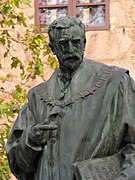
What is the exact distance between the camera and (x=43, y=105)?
628 cm

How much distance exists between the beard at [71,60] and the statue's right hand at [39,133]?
1.10 feet

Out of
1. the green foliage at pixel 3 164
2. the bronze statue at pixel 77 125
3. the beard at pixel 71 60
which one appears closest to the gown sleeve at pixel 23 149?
the bronze statue at pixel 77 125

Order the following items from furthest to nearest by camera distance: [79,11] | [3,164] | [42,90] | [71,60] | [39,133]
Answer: [79,11] → [3,164] → [42,90] → [71,60] → [39,133]

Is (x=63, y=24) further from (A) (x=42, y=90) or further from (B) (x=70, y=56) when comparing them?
(A) (x=42, y=90)

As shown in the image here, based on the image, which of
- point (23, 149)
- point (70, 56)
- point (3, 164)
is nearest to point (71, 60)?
point (70, 56)

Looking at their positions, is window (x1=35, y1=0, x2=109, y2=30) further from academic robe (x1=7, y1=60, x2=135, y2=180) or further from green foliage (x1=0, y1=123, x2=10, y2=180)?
academic robe (x1=7, y1=60, x2=135, y2=180)

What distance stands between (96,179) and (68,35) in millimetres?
737

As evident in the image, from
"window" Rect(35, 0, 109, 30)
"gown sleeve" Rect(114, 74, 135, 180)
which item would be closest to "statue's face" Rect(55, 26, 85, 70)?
"gown sleeve" Rect(114, 74, 135, 180)

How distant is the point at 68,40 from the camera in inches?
242

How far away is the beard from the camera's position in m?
6.18

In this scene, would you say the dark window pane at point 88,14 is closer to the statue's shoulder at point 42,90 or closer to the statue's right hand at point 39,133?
the statue's shoulder at point 42,90

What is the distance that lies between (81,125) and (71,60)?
0.34m

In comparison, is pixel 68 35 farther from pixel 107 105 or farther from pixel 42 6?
pixel 42 6

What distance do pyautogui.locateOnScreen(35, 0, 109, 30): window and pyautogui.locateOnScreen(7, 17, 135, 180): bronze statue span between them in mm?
9680
